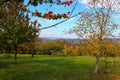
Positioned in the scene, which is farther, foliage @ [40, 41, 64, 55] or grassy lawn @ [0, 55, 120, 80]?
foliage @ [40, 41, 64, 55]

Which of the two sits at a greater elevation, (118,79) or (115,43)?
(115,43)

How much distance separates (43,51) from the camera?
83.5 metres

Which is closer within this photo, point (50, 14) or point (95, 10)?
point (50, 14)

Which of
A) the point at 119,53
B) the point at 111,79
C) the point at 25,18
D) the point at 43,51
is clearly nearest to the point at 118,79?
the point at 111,79

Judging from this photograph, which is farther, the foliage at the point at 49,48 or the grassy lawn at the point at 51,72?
the foliage at the point at 49,48

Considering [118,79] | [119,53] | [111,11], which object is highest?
[111,11]

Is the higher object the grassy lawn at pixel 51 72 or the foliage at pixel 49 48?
the foliage at pixel 49 48

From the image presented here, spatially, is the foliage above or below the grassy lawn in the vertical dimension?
above

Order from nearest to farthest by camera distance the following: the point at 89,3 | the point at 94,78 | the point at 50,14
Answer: the point at 50,14, the point at 94,78, the point at 89,3

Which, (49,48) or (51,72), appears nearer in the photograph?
(51,72)

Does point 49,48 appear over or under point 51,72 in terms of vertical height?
over

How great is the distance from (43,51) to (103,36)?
50046 millimetres

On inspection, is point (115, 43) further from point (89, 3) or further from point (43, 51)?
point (43, 51)

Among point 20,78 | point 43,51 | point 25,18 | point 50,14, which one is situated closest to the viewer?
point 50,14
